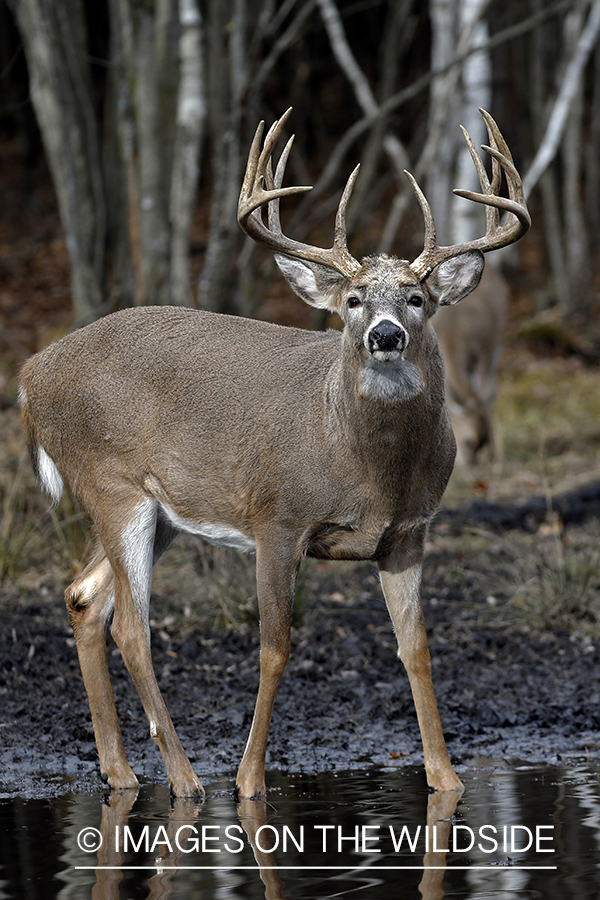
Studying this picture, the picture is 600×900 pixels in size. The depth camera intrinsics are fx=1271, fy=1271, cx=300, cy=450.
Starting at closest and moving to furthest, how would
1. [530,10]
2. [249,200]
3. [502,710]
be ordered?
[249,200]
[502,710]
[530,10]

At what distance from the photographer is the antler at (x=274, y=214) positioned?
497cm

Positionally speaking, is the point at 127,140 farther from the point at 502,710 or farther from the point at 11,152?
the point at 11,152

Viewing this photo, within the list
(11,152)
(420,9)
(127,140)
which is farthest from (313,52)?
(127,140)

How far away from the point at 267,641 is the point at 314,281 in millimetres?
1472

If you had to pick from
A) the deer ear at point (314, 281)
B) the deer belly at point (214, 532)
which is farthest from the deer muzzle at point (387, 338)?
the deer belly at point (214, 532)

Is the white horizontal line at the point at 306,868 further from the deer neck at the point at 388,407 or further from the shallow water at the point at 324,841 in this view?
the deer neck at the point at 388,407

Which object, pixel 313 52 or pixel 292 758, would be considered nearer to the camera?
pixel 292 758

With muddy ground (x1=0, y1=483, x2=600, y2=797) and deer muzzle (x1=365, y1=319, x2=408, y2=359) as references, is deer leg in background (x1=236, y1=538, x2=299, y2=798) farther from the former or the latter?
deer muzzle (x1=365, y1=319, x2=408, y2=359)

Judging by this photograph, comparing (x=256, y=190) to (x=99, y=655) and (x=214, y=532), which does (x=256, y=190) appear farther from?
(x=99, y=655)

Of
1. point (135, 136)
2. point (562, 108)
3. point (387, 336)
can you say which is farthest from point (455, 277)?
point (562, 108)

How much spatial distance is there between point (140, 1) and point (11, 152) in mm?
18752

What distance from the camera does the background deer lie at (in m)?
12.1

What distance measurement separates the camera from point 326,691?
6.42m

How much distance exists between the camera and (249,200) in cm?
511
